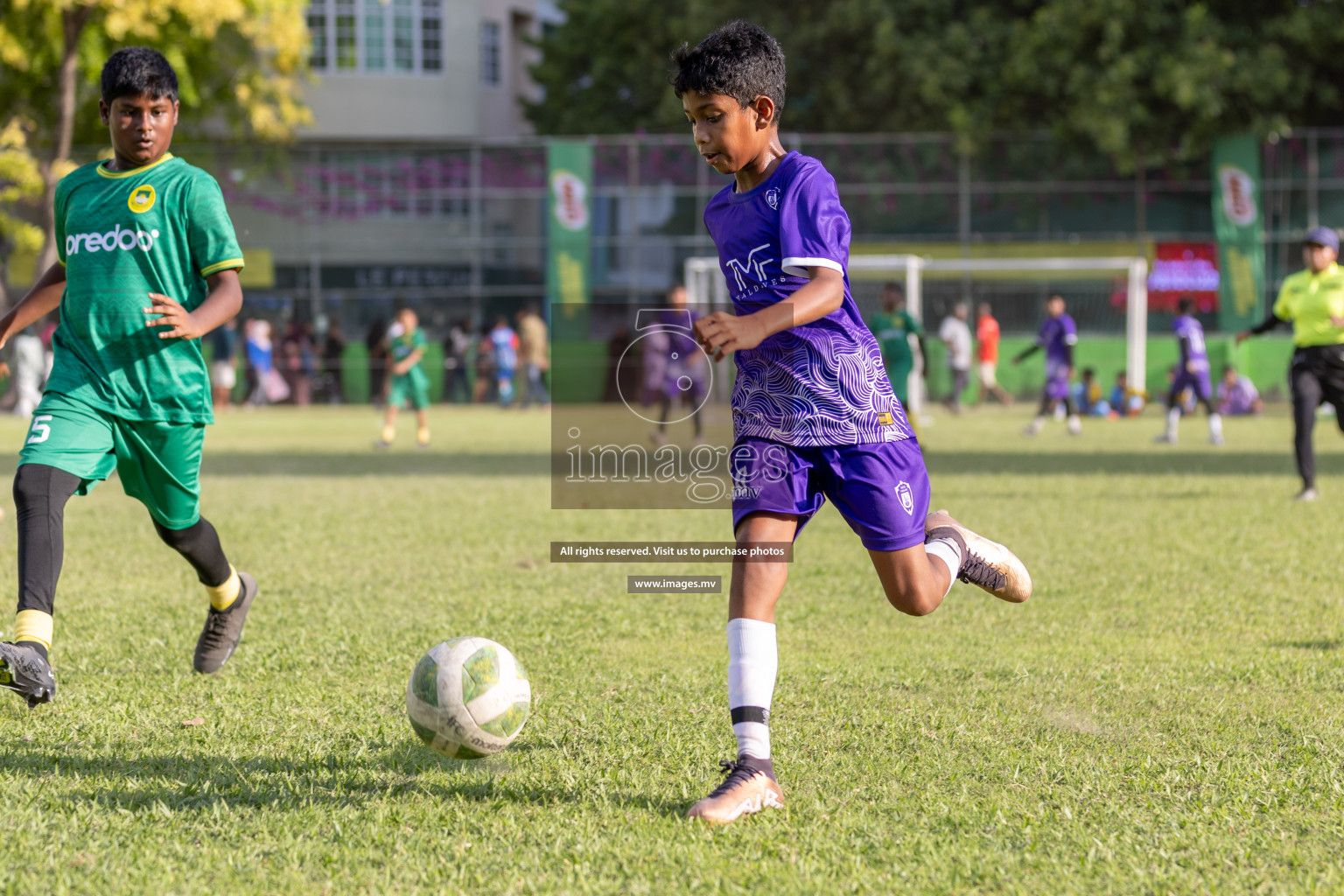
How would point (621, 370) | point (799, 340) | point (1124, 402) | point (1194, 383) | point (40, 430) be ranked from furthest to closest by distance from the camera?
point (621, 370) < point (1124, 402) < point (1194, 383) < point (40, 430) < point (799, 340)

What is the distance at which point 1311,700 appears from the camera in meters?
4.69

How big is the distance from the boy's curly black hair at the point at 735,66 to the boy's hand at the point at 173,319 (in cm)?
182

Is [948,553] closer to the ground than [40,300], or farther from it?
closer to the ground

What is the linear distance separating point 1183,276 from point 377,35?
71.8 feet

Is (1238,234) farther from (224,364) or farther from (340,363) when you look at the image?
(224,364)

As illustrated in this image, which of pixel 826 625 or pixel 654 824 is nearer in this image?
pixel 654 824

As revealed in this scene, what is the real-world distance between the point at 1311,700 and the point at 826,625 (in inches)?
82.2

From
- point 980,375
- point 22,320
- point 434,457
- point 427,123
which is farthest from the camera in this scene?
point 427,123

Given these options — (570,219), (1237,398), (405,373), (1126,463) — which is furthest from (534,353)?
(1126,463)

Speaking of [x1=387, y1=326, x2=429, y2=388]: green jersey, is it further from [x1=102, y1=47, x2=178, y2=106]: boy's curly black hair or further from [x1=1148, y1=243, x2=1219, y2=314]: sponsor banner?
[x1=1148, y1=243, x2=1219, y2=314]: sponsor banner

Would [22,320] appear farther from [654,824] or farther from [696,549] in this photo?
[696,549]

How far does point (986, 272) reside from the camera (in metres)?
29.4

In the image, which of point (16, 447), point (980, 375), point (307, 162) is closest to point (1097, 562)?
point (16, 447)

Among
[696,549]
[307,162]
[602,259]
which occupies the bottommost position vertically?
[696,549]
